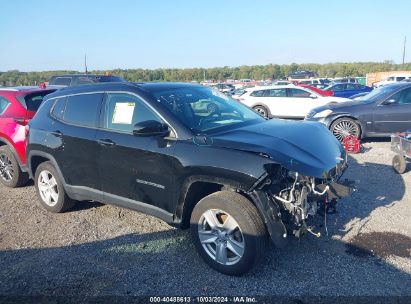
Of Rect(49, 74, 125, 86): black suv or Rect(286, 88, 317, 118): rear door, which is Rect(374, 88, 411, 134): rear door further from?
Rect(49, 74, 125, 86): black suv

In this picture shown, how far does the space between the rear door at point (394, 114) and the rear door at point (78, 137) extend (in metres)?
7.21

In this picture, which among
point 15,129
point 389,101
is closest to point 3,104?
point 15,129

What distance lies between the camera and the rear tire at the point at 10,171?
6.51 metres

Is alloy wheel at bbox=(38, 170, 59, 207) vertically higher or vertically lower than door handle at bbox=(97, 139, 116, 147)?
lower

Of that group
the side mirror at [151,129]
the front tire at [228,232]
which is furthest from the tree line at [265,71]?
the front tire at [228,232]

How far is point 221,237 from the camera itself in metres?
3.60

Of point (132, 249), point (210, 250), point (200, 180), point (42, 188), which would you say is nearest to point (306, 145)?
point (200, 180)

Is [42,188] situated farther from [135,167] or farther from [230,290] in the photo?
[230,290]

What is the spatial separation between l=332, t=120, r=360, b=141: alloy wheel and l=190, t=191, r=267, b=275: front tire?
6.56 meters

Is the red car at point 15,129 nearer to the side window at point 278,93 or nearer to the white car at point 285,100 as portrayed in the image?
the white car at point 285,100

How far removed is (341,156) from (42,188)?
411 cm

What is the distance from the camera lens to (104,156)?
434 centimetres

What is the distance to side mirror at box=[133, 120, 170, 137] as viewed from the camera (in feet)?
12.3

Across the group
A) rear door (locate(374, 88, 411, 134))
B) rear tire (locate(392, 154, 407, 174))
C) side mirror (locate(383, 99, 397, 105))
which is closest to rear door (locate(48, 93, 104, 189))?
rear tire (locate(392, 154, 407, 174))
